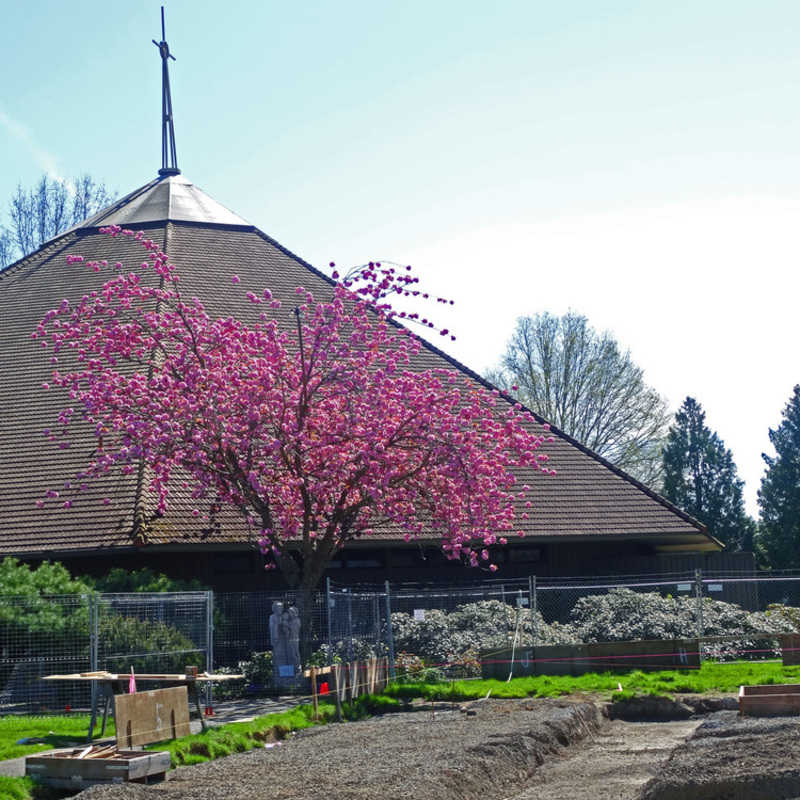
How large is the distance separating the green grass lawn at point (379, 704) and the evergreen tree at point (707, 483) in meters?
22.2

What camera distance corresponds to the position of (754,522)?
1768 inches

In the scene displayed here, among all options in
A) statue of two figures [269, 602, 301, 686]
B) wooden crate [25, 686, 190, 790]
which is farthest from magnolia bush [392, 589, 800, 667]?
wooden crate [25, 686, 190, 790]

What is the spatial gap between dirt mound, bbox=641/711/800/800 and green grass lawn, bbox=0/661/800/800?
16.9ft

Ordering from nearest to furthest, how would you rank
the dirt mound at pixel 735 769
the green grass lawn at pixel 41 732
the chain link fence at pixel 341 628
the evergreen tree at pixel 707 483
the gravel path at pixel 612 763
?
the dirt mound at pixel 735 769 → the gravel path at pixel 612 763 → the green grass lawn at pixel 41 732 → the chain link fence at pixel 341 628 → the evergreen tree at pixel 707 483

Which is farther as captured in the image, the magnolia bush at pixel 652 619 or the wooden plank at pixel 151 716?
the magnolia bush at pixel 652 619

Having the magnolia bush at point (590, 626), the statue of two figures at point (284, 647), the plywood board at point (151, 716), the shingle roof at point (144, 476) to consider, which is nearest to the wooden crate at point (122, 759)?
the plywood board at point (151, 716)

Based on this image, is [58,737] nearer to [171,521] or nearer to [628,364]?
[171,521]

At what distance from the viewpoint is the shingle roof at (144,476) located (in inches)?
866

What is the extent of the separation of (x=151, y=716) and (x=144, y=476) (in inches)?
385

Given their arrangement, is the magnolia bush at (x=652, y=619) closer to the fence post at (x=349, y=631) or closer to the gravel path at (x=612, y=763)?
the fence post at (x=349, y=631)

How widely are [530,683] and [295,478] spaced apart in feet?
16.2

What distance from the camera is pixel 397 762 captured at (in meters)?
12.0

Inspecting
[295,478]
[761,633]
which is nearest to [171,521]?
[295,478]

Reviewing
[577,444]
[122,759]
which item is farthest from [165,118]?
[122,759]
